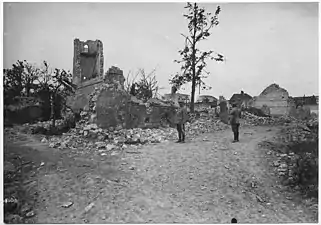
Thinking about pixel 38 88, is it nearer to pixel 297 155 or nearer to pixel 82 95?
pixel 82 95

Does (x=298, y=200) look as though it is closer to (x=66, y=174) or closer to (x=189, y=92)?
(x=189, y=92)

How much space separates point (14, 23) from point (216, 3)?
99 centimetres

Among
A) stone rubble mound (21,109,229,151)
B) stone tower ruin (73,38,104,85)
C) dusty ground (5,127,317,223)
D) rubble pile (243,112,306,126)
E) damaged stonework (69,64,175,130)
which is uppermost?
stone tower ruin (73,38,104,85)

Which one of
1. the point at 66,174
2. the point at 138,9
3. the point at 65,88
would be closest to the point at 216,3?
the point at 138,9

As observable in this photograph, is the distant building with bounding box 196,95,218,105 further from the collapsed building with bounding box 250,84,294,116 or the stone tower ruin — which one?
the stone tower ruin

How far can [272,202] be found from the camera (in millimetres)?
1610

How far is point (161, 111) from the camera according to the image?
1.80 meters

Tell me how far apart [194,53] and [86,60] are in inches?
21.4

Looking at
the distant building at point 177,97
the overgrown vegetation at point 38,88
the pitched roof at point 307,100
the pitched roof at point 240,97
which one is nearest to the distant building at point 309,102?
the pitched roof at point 307,100

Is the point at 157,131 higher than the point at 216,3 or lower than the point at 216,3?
lower

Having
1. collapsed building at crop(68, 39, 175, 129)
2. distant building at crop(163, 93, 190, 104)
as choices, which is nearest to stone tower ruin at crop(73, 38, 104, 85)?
collapsed building at crop(68, 39, 175, 129)

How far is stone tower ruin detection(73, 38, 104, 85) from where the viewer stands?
5.55 ft

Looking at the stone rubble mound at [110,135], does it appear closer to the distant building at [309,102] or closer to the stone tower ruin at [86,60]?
the stone tower ruin at [86,60]

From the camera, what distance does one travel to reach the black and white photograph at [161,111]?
1586mm
